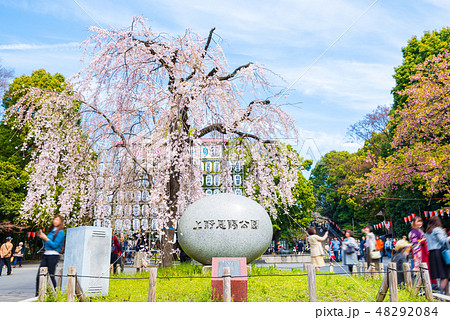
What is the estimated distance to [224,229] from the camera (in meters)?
10.9

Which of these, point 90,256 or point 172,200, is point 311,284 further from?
point 172,200

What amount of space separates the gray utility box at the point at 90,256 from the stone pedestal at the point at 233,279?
3.05 metres

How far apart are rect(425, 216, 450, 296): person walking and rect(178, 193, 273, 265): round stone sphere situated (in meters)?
4.58

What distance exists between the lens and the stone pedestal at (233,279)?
7.98m

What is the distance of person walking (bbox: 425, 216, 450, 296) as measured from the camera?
27.3 feet

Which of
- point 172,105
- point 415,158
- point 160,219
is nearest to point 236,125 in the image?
point 172,105

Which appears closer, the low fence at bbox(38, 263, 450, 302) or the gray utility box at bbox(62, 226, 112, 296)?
the low fence at bbox(38, 263, 450, 302)

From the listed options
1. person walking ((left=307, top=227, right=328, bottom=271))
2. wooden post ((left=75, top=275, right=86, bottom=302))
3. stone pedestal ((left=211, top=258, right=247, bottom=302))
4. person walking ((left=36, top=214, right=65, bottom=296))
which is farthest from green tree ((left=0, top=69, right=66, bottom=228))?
stone pedestal ((left=211, top=258, right=247, bottom=302))

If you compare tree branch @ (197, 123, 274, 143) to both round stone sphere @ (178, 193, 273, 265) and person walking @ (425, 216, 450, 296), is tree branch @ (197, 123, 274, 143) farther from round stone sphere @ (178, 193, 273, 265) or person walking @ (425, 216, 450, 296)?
person walking @ (425, 216, 450, 296)

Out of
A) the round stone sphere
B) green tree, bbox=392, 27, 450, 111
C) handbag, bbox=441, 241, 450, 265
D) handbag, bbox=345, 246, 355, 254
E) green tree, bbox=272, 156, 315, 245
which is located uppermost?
green tree, bbox=392, 27, 450, 111
